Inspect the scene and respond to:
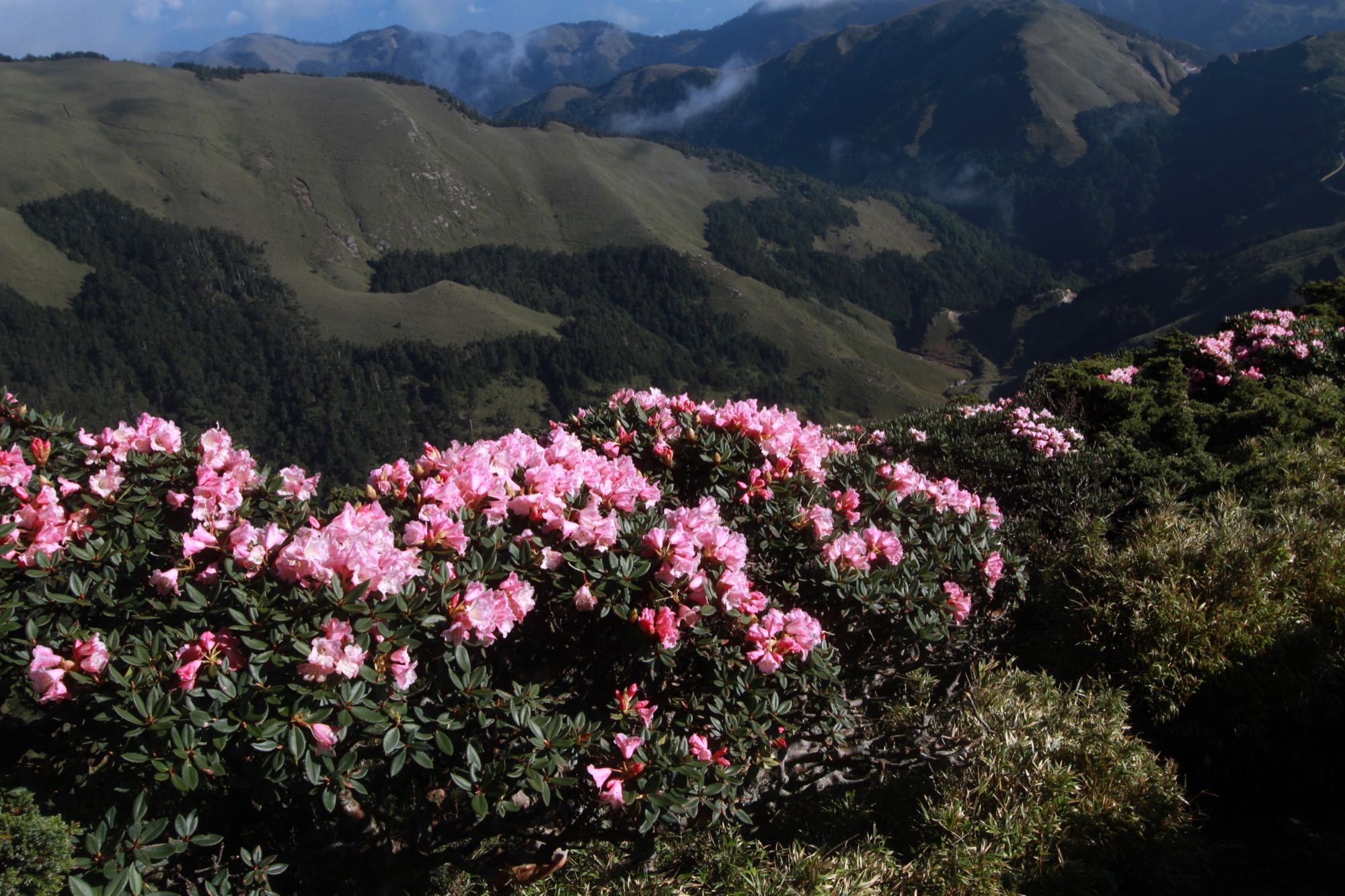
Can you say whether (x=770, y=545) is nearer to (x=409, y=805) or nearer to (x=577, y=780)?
(x=577, y=780)

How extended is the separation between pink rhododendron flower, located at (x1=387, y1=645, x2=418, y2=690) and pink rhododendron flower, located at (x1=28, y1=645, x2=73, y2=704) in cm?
110

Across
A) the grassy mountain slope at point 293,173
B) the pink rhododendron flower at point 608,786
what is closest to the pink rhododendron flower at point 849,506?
the pink rhododendron flower at point 608,786

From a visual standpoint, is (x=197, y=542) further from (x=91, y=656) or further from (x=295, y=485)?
(x=295, y=485)

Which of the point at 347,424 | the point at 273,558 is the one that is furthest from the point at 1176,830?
the point at 347,424

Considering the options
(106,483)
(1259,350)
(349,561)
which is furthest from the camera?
(1259,350)

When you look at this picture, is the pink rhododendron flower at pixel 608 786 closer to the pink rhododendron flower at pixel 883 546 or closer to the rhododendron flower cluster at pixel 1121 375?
the pink rhododendron flower at pixel 883 546

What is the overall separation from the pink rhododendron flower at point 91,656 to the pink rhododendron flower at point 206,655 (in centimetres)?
23

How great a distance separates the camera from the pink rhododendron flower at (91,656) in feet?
8.88

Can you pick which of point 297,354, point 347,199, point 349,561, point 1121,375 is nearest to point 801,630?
point 349,561

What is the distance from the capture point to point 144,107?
174 metres

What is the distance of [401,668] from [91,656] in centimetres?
107

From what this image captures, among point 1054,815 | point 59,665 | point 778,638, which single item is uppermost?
point 59,665

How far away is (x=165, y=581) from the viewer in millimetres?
3104

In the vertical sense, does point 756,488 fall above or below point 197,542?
below
